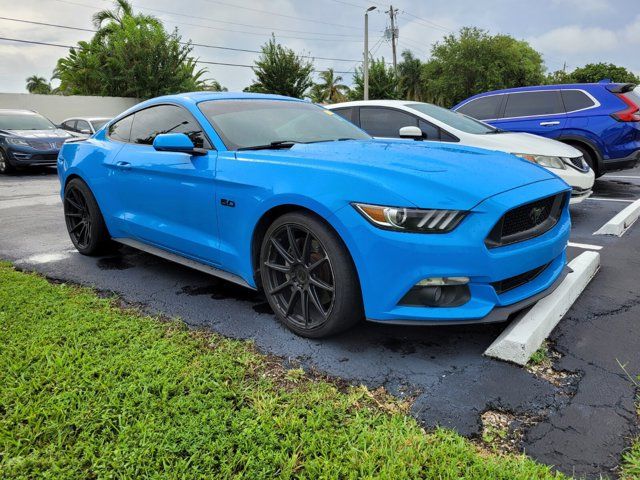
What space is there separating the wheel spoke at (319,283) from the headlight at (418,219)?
47cm

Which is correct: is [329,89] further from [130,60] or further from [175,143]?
[175,143]

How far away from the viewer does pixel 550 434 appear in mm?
2045

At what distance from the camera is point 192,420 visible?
82.1 inches

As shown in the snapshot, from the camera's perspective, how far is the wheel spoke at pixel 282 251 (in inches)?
114

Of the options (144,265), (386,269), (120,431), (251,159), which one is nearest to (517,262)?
(386,269)

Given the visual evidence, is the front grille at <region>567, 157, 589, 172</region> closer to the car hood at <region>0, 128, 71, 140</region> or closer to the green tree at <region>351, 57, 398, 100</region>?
the car hood at <region>0, 128, 71, 140</region>

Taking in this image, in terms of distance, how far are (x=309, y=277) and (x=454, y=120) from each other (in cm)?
410

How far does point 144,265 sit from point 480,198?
3176 millimetres

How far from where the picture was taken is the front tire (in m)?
2.63

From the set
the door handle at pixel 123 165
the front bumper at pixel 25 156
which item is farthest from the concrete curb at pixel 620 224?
the front bumper at pixel 25 156

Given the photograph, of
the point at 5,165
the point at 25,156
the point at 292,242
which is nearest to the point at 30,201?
the point at 25,156

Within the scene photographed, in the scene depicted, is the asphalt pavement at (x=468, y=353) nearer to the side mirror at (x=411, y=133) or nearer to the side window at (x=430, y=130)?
the side mirror at (x=411, y=133)

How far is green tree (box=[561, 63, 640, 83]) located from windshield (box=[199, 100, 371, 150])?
48.0m

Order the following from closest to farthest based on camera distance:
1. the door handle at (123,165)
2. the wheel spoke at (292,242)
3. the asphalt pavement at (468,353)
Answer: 1. the asphalt pavement at (468,353)
2. the wheel spoke at (292,242)
3. the door handle at (123,165)
